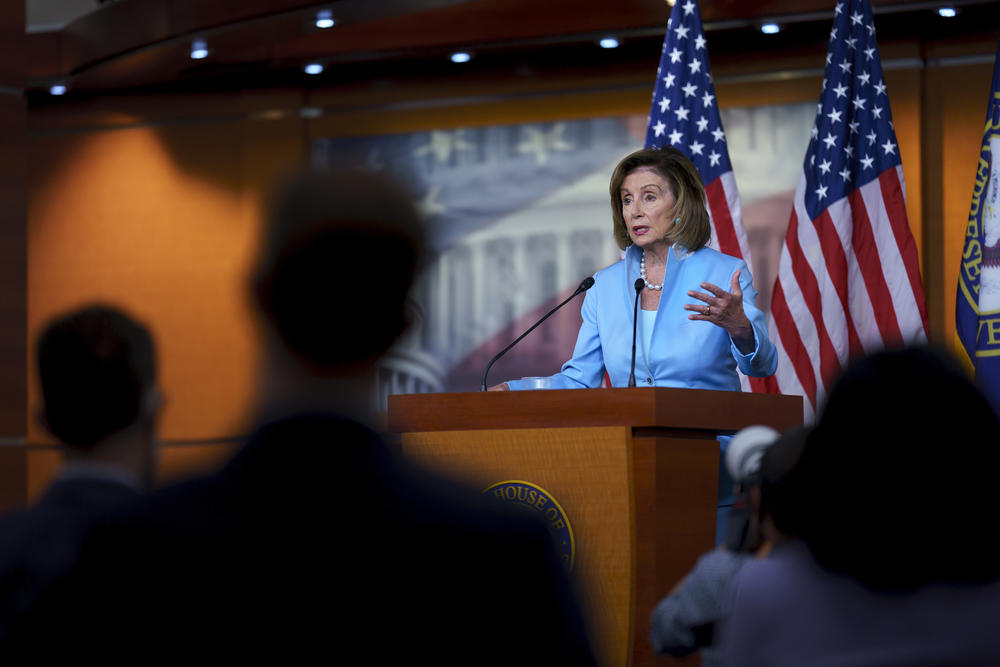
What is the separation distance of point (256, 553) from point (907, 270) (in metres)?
4.57

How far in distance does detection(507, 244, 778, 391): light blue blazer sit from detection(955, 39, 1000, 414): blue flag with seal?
1651 millimetres

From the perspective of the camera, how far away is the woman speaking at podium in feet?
10.5

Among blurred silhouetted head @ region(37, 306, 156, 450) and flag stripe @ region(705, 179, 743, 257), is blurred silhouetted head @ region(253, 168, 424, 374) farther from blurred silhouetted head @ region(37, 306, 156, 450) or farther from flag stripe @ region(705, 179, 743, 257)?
flag stripe @ region(705, 179, 743, 257)

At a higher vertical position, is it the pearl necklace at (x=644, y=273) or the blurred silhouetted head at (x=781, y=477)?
the pearl necklace at (x=644, y=273)

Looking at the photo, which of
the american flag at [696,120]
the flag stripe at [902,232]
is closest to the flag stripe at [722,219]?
the american flag at [696,120]

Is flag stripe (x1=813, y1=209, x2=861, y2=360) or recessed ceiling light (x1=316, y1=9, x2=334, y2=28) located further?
recessed ceiling light (x1=316, y1=9, x2=334, y2=28)

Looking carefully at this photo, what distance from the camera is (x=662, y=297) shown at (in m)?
3.31

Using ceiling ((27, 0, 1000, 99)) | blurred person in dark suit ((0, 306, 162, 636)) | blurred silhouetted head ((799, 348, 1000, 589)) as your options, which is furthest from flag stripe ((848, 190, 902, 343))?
blurred person in dark suit ((0, 306, 162, 636))

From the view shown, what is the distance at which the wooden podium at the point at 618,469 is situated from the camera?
2.48 meters

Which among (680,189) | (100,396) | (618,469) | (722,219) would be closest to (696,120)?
(722,219)

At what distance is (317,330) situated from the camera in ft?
2.54

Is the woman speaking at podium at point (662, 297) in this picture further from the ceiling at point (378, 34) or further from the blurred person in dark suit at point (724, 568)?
the ceiling at point (378, 34)

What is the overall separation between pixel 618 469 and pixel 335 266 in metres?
1.80

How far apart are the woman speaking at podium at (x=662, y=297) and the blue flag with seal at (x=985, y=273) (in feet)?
5.45
